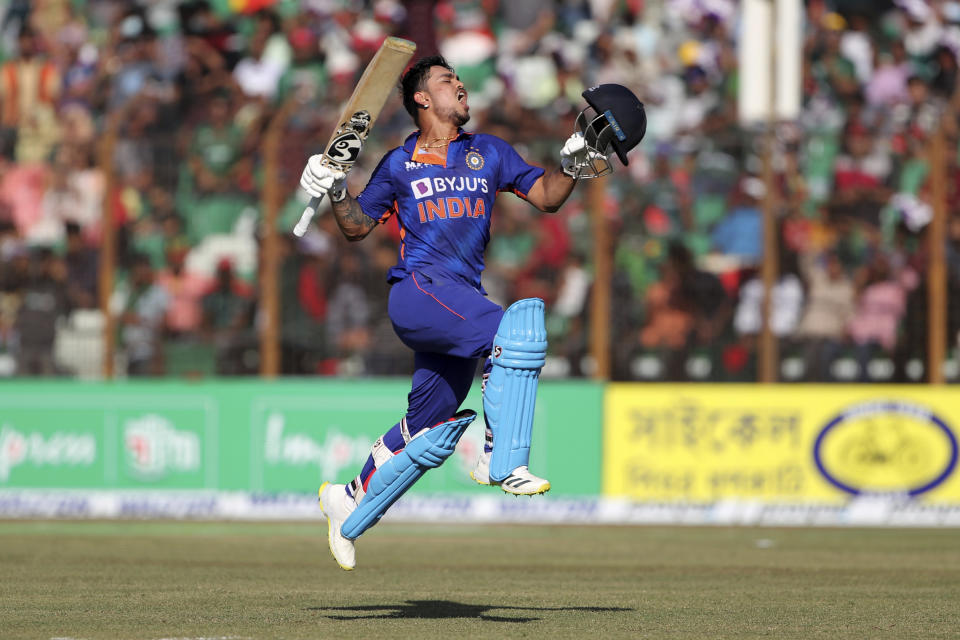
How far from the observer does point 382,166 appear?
703cm

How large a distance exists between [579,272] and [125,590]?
6.70 metres

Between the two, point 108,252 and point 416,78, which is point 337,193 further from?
point 108,252

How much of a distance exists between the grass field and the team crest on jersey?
6.92 ft

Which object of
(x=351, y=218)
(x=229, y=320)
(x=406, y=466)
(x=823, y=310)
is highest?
(x=351, y=218)

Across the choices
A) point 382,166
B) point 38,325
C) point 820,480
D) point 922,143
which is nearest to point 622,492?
point 820,480

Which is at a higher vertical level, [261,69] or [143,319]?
[261,69]

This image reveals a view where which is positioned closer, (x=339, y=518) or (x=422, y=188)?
(x=422, y=188)

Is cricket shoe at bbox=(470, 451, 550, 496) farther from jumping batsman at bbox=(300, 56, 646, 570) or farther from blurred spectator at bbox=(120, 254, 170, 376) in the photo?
blurred spectator at bbox=(120, 254, 170, 376)

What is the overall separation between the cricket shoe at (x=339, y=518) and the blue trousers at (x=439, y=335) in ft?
0.57

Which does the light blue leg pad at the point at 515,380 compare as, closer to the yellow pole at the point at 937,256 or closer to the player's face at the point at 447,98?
the player's face at the point at 447,98

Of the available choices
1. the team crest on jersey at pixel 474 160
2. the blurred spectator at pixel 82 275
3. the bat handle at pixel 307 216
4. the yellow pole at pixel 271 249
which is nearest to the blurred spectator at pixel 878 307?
the yellow pole at pixel 271 249

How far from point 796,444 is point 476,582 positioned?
5711 mm

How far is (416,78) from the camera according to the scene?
7.11 m

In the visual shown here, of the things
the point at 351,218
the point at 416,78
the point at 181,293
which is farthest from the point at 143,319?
the point at 351,218
